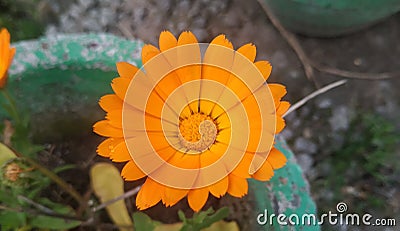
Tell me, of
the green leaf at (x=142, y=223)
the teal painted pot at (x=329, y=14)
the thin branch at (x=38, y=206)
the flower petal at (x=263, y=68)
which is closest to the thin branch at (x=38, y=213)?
the thin branch at (x=38, y=206)

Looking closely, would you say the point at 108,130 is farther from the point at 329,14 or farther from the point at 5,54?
the point at 329,14

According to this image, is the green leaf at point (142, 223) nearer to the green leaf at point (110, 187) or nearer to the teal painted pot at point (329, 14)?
the green leaf at point (110, 187)

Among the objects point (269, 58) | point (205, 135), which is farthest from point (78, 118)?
point (269, 58)

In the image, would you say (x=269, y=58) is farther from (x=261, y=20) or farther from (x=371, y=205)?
(x=371, y=205)

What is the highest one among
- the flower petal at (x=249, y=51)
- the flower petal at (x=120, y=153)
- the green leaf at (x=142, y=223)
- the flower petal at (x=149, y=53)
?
the flower petal at (x=249, y=51)

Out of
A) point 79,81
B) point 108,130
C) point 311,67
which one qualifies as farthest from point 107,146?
point 311,67

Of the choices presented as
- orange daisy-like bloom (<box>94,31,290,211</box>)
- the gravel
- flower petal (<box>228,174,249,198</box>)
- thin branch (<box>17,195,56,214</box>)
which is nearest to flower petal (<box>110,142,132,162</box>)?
orange daisy-like bloom (<box>94,31,290,211</box>)
